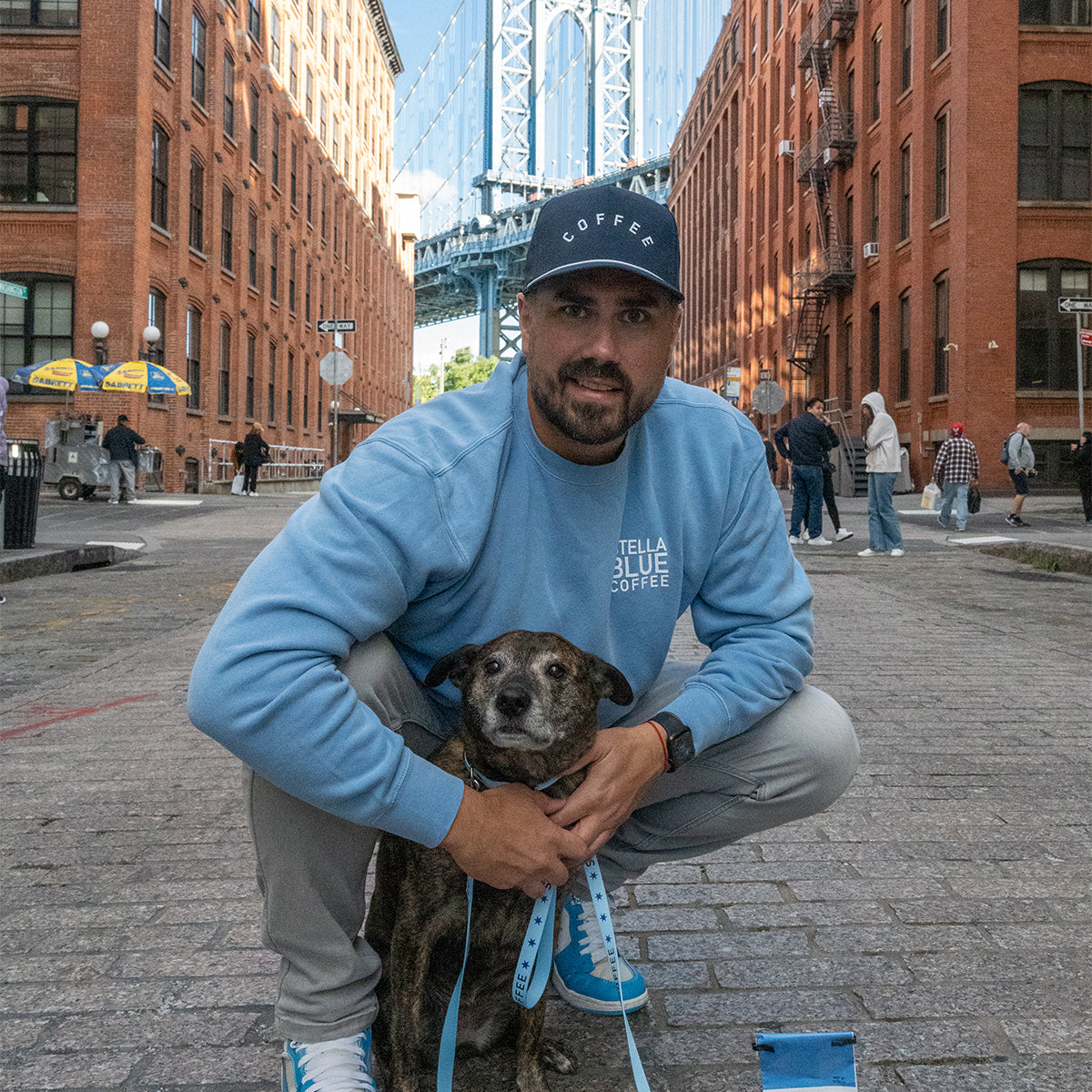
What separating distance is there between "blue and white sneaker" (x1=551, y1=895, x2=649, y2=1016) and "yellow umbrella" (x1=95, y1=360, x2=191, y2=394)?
22133mm

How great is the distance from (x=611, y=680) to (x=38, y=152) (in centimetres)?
2731

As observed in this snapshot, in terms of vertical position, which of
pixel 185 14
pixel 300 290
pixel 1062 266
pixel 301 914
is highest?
pixel 185 14

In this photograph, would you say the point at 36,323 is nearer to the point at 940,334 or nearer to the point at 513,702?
the point at 940,334

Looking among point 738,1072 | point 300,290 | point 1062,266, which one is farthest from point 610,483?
point 300,290

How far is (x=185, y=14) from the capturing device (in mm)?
28781

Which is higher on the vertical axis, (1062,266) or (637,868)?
(1062,266)

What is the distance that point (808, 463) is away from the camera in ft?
53.2

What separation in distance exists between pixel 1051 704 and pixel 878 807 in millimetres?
2422

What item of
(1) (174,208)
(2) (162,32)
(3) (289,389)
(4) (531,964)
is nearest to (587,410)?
(4) (531,964)

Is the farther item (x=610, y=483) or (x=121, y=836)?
(x=121, y=836)

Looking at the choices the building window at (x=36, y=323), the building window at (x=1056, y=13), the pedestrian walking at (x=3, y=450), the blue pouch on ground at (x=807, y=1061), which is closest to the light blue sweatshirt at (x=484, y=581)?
the blue pouch on ground at (x=807, y=1061)

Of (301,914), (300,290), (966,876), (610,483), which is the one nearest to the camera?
(301,914)

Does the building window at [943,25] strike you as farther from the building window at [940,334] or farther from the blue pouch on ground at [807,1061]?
the blue pouch on ground at [807,1061]

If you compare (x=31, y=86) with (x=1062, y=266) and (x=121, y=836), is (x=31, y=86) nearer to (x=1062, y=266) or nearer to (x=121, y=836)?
(x=1062, y=266)
